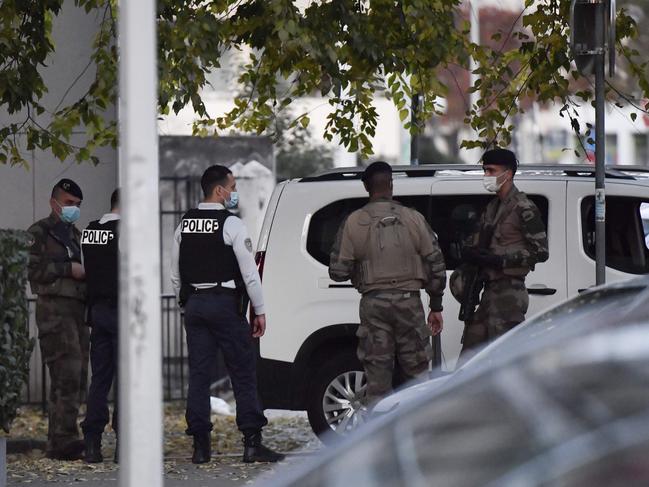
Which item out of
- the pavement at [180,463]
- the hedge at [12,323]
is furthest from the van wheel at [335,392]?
the hedge at [12,323]

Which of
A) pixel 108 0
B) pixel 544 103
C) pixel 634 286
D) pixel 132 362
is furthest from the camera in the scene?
pixel 544 103

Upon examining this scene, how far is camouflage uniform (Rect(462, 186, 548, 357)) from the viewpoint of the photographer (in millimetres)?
9297

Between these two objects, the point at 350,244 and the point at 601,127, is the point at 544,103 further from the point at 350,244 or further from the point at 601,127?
the point at 350,244

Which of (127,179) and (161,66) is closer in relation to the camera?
(127,179)

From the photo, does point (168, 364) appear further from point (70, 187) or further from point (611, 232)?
point (611, 232)

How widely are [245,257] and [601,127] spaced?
235cm

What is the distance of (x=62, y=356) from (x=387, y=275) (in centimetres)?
244

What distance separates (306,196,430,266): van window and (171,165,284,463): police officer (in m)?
0.68

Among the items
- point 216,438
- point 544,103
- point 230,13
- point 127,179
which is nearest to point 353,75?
point 230,13

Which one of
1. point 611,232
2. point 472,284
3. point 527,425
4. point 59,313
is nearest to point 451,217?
point 472,284

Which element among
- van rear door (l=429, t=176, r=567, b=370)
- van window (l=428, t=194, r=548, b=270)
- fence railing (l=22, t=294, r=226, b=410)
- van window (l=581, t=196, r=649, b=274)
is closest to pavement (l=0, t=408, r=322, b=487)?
fence railing (l=22, t=294, r=226, b=410)

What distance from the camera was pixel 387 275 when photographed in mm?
9156

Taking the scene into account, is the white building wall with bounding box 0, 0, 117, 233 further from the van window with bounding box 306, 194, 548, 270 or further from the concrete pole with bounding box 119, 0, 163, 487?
the concrete pole with bounding box 119, 0, 163, 487

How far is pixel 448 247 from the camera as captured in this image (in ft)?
32.9
